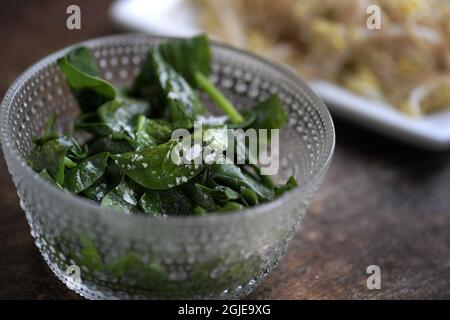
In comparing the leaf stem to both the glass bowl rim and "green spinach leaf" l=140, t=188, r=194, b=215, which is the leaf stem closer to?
the glass bowl rim

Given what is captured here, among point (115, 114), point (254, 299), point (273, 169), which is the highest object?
point (115, 114)

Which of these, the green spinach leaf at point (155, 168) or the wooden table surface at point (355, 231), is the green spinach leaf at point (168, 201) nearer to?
the green spinach leaf at point (155, 168)

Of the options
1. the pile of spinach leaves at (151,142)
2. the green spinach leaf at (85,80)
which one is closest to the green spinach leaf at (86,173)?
the pile of spinach leaves at (151,142)

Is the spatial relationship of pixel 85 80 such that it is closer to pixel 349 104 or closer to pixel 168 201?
pixel 168 201

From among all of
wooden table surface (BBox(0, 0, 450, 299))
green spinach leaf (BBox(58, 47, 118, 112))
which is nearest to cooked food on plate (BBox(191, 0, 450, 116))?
wooden table surface (BBox(0, 0, 450, 299))
